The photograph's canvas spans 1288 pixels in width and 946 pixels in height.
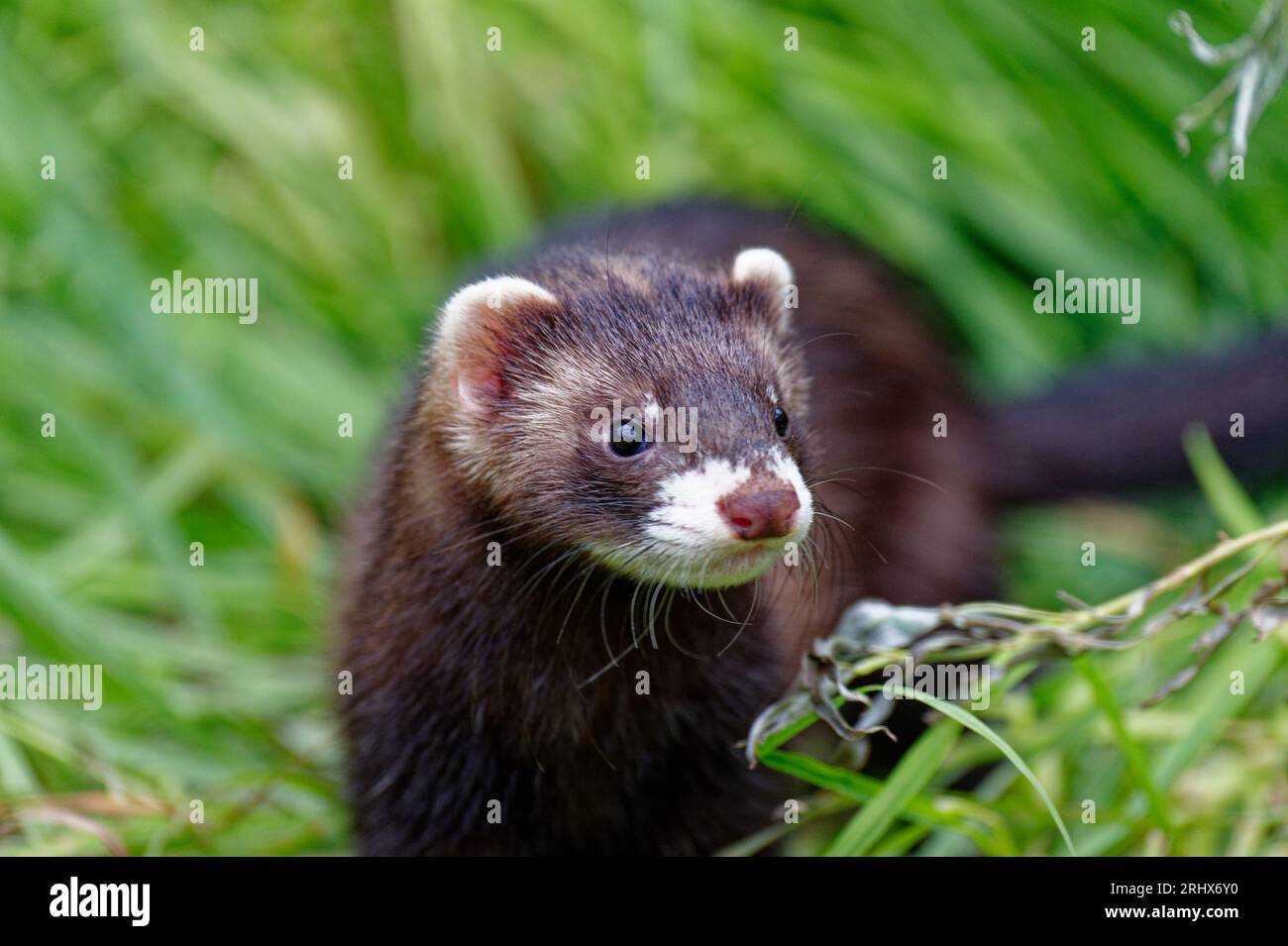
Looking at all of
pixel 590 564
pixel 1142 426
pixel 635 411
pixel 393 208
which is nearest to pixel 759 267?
pixel 635 411

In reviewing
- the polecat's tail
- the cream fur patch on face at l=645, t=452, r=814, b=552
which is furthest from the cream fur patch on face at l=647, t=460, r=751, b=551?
the polecat's tail

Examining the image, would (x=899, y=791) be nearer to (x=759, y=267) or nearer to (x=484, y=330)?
(x=759, y=267)

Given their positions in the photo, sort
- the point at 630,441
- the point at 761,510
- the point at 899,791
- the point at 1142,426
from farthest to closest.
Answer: the point at 1142,426, the point at 899,791, the point at 630,441, the point at 761,510

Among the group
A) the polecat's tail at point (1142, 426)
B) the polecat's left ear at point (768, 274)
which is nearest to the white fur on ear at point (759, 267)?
the polecat's left ear at point (768, 274)

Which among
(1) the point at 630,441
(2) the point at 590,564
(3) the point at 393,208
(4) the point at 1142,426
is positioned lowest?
(2) the point at 590,564

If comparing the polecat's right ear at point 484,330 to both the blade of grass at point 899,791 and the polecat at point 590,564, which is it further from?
the blade of grass at point 899,791

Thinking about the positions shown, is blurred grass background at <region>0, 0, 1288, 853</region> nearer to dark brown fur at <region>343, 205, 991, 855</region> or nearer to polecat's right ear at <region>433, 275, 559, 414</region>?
dark brown fur at <region>343, 205, 991, 855</region>

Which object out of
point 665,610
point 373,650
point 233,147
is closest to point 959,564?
point 665,610

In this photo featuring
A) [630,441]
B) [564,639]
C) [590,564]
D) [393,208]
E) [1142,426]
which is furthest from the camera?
[393,208]
